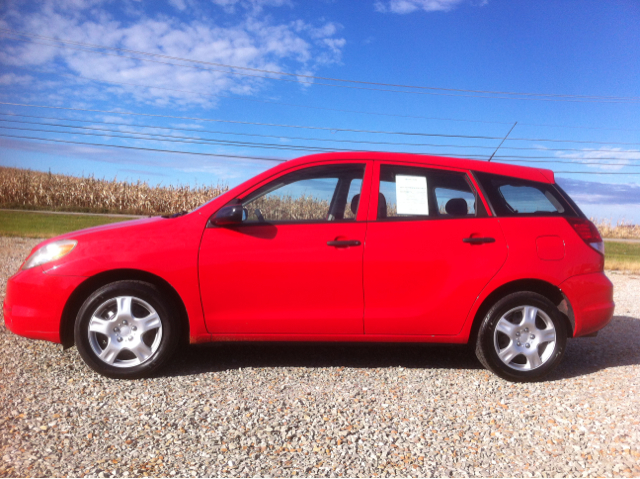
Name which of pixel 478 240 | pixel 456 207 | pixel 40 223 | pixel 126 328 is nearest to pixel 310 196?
pixel 456 207

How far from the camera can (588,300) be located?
13.9ft

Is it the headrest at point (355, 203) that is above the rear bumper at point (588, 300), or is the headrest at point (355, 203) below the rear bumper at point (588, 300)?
above

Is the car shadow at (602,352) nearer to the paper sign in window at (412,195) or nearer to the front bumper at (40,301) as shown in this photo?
the paper sign in window at (412,195)

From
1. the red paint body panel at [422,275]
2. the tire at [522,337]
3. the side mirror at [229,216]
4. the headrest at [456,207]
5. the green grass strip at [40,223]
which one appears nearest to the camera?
the side mirror at [229,216]

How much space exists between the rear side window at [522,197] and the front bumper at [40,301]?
3.32 meters

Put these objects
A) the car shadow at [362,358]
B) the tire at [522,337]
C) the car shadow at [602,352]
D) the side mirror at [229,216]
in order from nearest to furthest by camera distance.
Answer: the side mirror at [229,216], the tire at [522,337], the car shadow at [362,358], the car shadow at [602,352]

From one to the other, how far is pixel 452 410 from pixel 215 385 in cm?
173

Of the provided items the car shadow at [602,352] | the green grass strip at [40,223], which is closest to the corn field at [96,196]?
the green grass strip at [40,223]

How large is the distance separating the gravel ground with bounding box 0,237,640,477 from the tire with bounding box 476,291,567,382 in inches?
6.4

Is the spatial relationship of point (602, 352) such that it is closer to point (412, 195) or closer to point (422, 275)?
point (422, 275)

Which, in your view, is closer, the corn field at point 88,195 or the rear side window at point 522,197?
the rear side window at point 522,197

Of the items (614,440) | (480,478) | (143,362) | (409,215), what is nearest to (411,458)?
(480,478)

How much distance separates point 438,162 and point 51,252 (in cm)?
317

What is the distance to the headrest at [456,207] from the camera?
165 inches
